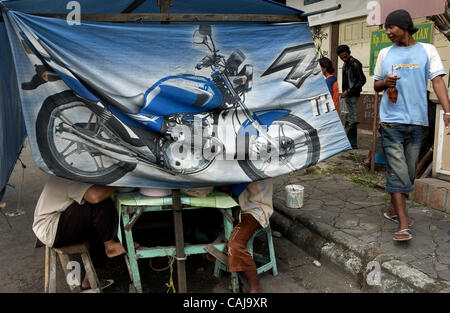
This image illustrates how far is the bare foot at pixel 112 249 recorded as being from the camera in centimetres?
306

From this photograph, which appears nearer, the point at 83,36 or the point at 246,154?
the point at 83,36

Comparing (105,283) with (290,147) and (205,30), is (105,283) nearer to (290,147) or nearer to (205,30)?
(290,147)

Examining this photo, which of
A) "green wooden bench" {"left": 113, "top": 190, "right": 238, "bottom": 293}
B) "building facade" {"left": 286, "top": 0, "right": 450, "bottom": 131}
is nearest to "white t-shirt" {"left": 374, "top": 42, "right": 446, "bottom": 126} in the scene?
"green wooden bench" {"left": 113, "top": 190, "right": 238, "bottom": 293}

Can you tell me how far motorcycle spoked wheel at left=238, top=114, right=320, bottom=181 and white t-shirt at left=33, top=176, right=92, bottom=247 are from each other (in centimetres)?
125

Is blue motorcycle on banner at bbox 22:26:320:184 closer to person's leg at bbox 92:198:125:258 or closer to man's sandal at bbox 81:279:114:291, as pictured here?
person's leg at bbox 92:198:125:258

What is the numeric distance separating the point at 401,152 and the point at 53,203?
116 inches

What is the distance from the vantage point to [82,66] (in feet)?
8.87

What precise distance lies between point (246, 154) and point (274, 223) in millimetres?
1644

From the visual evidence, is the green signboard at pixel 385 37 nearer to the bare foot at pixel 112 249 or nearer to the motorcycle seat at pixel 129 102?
the motorcycle seat at pixel 129 102

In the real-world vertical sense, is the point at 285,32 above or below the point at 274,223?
above

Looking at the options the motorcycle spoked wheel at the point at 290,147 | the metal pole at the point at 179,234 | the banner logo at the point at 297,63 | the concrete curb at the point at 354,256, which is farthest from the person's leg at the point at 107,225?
the concrete curb at the point at 354,256

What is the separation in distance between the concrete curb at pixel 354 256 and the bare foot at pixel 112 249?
1817 millimetres

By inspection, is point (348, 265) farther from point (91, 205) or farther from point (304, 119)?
point (91, 205)
